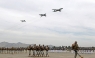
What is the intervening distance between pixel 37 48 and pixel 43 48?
4.04 feet

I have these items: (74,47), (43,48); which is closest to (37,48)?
(43,48)

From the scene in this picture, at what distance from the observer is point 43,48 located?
46.4 meters

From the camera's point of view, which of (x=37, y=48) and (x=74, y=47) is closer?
(x=74, y=47)

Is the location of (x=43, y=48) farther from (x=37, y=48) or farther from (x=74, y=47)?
(x=74, y=47)

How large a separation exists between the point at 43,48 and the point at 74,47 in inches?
724

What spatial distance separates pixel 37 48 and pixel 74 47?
1906 centimetres

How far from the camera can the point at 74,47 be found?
93.7 ft

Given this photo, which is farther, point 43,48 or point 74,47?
point 43,48

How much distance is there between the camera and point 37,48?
46.8 metres
